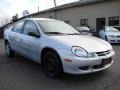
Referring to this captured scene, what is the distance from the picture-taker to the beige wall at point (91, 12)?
65.6ft

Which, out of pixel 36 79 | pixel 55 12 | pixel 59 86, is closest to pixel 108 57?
pixel 59 86

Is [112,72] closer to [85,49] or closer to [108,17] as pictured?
[85,49]

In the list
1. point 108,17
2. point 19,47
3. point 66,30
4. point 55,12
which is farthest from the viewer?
point 55,12

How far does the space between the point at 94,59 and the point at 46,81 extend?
129 cm

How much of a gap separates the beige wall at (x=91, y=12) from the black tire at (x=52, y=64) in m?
16.2

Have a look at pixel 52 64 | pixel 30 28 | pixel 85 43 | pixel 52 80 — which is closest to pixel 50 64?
pixel 52 64

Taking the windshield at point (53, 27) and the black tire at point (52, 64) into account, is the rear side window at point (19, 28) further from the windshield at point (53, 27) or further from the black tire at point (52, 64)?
the black tire at point (52, 64)

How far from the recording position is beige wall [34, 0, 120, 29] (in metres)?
20.0

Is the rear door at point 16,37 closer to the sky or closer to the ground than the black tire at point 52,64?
closer to the sky

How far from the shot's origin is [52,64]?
15.8 ft

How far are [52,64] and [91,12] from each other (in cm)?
1870

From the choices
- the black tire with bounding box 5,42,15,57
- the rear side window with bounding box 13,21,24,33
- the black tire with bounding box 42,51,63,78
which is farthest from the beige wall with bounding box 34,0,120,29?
the black tire with bounding box 42,51,63,78

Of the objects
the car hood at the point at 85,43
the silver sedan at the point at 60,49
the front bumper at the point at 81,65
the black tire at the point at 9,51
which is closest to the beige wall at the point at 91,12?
the black tire at the point at 9,51

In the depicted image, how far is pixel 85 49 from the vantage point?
438cm
